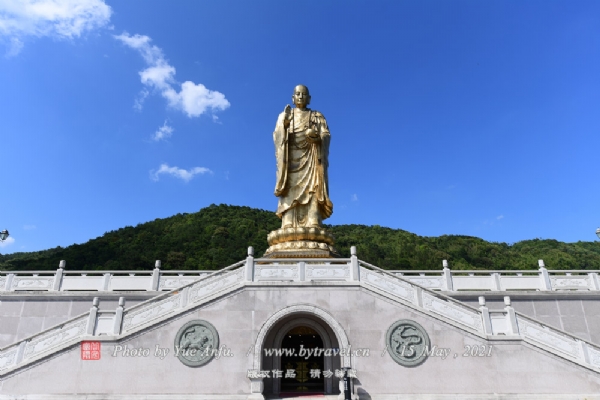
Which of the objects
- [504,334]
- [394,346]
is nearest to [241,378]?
[394,346]

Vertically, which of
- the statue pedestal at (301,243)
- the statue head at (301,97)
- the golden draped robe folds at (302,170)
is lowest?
the statue pedestal at (301,243)

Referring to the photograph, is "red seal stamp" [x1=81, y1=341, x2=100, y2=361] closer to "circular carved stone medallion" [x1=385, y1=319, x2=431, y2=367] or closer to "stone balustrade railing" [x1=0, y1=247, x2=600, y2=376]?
"stone balustrade railing" [x1=0, y1=247, x2=600, y2=376]

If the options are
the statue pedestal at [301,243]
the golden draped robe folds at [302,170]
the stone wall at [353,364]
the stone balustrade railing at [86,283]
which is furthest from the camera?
the golden draped robe folds at [302,170]

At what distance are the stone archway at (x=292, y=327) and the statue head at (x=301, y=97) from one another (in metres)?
9.57

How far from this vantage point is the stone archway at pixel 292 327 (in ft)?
33.2

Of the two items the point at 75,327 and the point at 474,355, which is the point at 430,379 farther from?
the point at 75,327

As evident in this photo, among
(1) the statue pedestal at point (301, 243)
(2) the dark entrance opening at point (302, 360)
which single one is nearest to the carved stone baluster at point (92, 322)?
(2) the dark entrance opening at point (302, 360)

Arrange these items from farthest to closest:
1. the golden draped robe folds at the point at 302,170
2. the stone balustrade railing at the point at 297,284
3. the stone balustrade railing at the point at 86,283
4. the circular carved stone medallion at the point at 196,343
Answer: the golden draped robe folds at the point at 302,170
the stone balustrade railing at the point at 86,283
the circular carved stone medallion at the point at 196,343
the stone balustrade railing at the point at 297,284

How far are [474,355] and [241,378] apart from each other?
19.2ft

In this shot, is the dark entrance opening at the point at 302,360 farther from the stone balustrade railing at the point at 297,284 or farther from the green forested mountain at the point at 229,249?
the green forested mountain at the point at 229,249

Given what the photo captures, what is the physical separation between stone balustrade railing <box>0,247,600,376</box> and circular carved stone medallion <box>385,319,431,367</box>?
53 centimetres

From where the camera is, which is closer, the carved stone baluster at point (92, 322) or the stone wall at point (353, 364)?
the stone wall at point (353, 364)

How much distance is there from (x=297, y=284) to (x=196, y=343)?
298 cm

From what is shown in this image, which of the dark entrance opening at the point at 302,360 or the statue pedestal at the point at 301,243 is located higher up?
the statue pedestal at the point at 301,243
